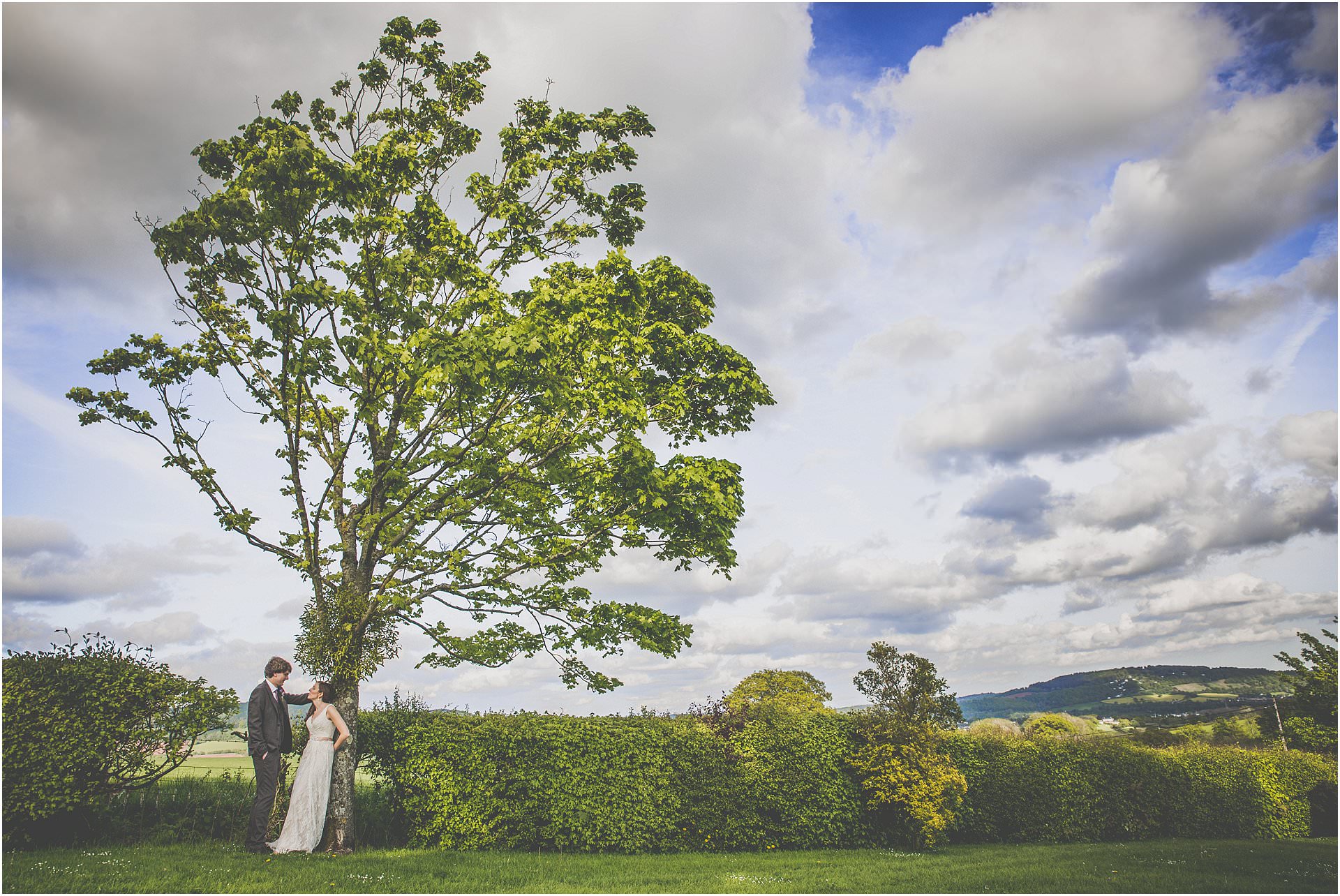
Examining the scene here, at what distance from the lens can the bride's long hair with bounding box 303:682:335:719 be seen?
10.8m

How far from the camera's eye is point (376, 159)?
1244 centimetres

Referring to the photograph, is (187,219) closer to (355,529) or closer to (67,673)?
(355,529)

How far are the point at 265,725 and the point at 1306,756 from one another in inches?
1208

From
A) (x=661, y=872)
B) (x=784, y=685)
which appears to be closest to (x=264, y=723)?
(x=661, y=872)

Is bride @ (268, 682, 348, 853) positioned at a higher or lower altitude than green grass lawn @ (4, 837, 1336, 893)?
higher

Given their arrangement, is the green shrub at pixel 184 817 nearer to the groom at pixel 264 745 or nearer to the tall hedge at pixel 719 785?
the tall hedge at pixel 719 785

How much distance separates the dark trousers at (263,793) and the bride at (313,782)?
0.97 ft

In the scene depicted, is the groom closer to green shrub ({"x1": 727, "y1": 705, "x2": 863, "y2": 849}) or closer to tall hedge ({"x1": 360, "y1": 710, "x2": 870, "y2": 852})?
tall hedge ({"x1": 360, "y1": 710, "x2": 870, "y2": 852})

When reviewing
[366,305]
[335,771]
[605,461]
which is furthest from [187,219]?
[335,771]

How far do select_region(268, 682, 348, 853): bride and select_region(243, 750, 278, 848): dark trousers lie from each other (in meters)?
0.30

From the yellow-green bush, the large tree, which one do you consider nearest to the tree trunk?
the large tree

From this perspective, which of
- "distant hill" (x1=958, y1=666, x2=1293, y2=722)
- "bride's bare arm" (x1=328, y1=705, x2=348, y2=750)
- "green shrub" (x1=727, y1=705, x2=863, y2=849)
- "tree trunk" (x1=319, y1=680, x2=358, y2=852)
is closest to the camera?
"bride's bare arm" (x1=328, y1=705, x2=348, y2=750)

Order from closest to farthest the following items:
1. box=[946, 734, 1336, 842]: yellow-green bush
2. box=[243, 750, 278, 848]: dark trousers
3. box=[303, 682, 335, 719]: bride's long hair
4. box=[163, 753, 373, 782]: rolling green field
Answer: box=[243, 750, 278, 848]: dark trousers → box=[303, 682, 335, 719]: bride's long hair → box=[163, 753, 373, 782]: rolling green field → box=[946, 734, 1336, 842]: yellow-green bush

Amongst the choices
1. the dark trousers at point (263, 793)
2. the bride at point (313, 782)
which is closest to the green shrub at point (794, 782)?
the bride at point (313, 782)
